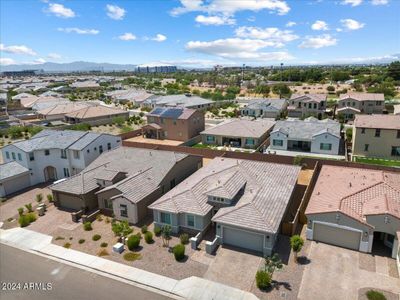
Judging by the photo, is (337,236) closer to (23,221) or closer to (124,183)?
(124,183)

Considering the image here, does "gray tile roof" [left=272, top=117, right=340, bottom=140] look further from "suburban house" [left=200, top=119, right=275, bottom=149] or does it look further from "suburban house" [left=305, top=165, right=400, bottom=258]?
"suburban house" [left=305, top=165, right=400, bottom=258]

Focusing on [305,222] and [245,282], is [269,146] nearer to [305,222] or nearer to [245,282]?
[305,222]

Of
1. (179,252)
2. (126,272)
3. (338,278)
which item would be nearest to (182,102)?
(179,252)

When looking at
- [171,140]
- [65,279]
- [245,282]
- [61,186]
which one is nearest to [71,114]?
[171,140]

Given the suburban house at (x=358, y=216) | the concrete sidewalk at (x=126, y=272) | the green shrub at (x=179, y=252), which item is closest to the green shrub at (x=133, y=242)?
the concrete sidewalk at (x=126, y=272)

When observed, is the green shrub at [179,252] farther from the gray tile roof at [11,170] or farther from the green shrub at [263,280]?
the gray tile roof at [11,170]

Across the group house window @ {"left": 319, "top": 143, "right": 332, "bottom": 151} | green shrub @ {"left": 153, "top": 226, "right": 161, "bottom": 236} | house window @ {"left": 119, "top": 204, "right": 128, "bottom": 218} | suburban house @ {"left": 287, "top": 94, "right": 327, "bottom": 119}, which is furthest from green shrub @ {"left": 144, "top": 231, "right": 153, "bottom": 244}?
suburban house @ {"left": 287, "top": 94, "right": 327, "bottom": 119}

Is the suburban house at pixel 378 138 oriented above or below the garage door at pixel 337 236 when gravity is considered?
above
